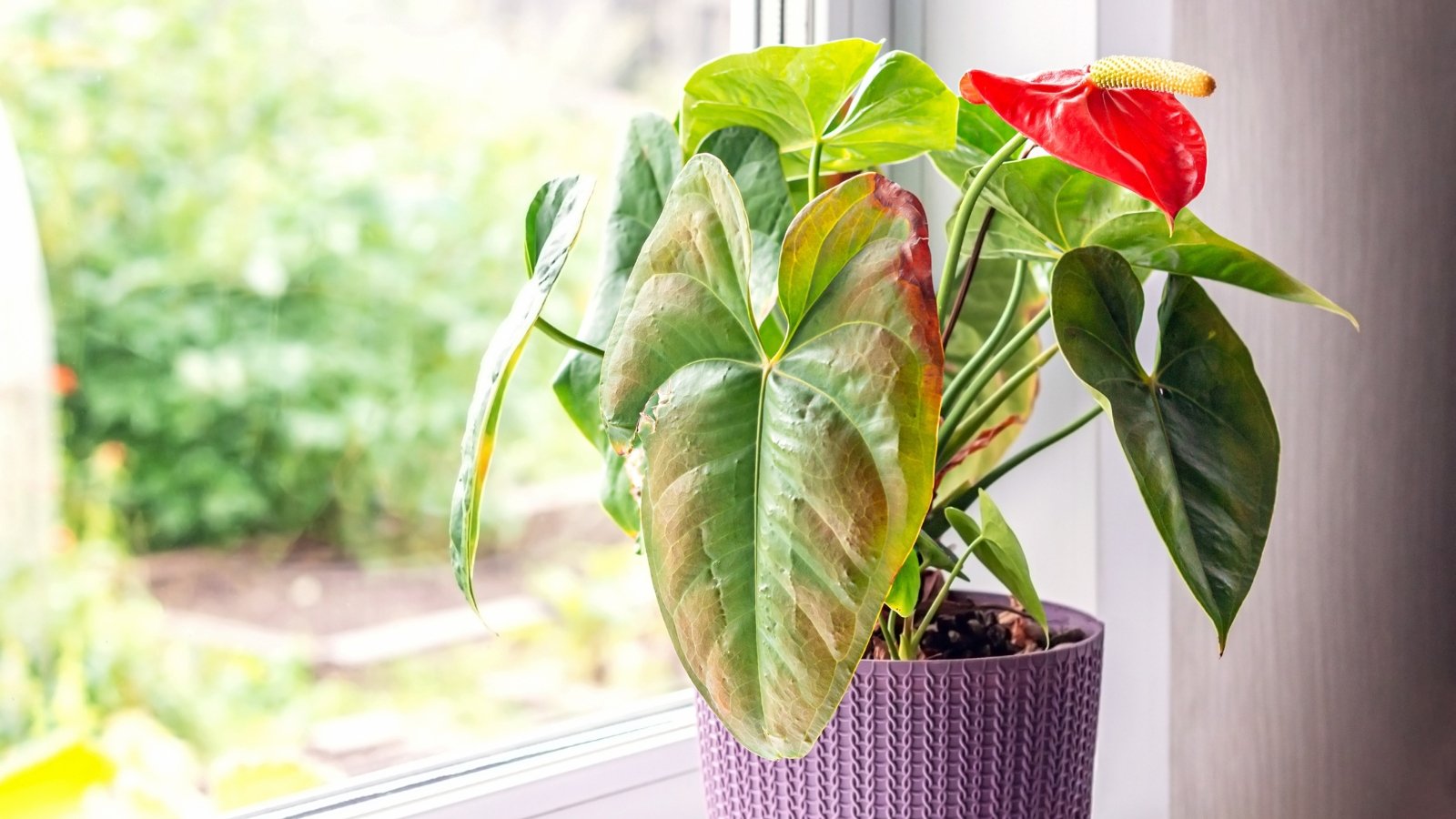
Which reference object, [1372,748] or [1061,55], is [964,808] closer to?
[1061,55]

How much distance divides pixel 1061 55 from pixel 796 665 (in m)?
0.67

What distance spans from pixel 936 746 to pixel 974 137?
1.21ft

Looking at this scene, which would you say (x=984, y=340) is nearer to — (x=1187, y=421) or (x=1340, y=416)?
(x=1187, y=421)

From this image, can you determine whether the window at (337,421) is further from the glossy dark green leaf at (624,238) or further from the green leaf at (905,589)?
the green leaf at (905,589)

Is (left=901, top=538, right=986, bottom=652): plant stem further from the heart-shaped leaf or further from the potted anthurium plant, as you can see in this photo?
the heart-shaped leaf

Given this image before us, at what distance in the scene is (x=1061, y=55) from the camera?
92 cm

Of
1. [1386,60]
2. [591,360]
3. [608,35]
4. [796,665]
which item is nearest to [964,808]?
[796,665]

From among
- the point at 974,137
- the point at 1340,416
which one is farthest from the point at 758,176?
the point at 1340,416

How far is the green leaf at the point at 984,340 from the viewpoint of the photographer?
818mm

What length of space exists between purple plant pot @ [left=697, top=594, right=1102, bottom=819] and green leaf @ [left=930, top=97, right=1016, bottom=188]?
0.94 ft

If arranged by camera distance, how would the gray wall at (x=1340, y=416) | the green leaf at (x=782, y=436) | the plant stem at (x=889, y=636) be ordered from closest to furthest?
1. the green leaf at (x=782, y=436)
2. the plant stem at (x=889, y=636)
3. the gray wall at (x=1340, y=416)

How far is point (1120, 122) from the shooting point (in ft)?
1.69

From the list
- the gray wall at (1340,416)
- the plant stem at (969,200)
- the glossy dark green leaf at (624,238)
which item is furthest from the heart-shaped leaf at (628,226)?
the gray wall at (1340,416)

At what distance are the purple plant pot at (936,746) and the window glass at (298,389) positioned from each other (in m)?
0.40
